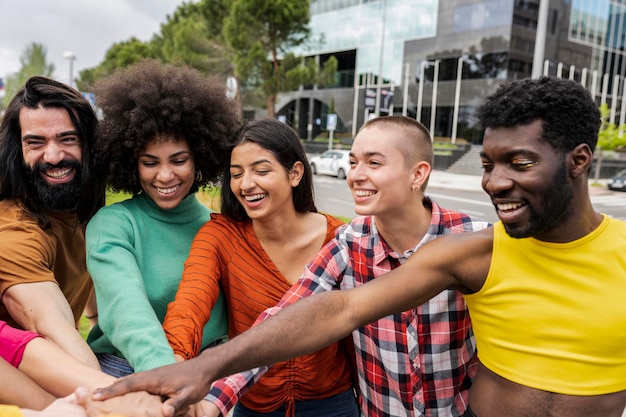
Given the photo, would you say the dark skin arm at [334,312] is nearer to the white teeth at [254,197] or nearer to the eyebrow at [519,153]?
the eyebrow at [519,153]

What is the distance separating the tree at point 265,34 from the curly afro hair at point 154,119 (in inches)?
892

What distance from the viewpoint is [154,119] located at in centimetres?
249

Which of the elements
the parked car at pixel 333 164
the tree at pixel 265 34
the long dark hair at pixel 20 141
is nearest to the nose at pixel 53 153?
the long dark hair at pixel 20 141

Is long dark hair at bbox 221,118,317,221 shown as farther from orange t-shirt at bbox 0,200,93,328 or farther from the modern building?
the modern building

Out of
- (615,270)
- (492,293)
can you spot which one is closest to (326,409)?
(492,293)

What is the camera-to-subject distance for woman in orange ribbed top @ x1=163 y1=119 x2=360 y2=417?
229 centimetres

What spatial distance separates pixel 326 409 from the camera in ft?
7.78

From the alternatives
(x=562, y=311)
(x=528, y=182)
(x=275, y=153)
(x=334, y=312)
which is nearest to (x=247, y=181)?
(x=275, y=153)

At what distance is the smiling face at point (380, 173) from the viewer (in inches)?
85.5

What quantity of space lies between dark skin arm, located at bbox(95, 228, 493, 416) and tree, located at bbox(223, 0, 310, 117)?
23889 mm

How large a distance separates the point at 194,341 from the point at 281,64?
25597mm

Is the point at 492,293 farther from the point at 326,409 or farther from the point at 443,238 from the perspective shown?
the point at 326,409

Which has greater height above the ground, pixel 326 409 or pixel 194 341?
pixel 194 341

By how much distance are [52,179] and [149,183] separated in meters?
0.58
